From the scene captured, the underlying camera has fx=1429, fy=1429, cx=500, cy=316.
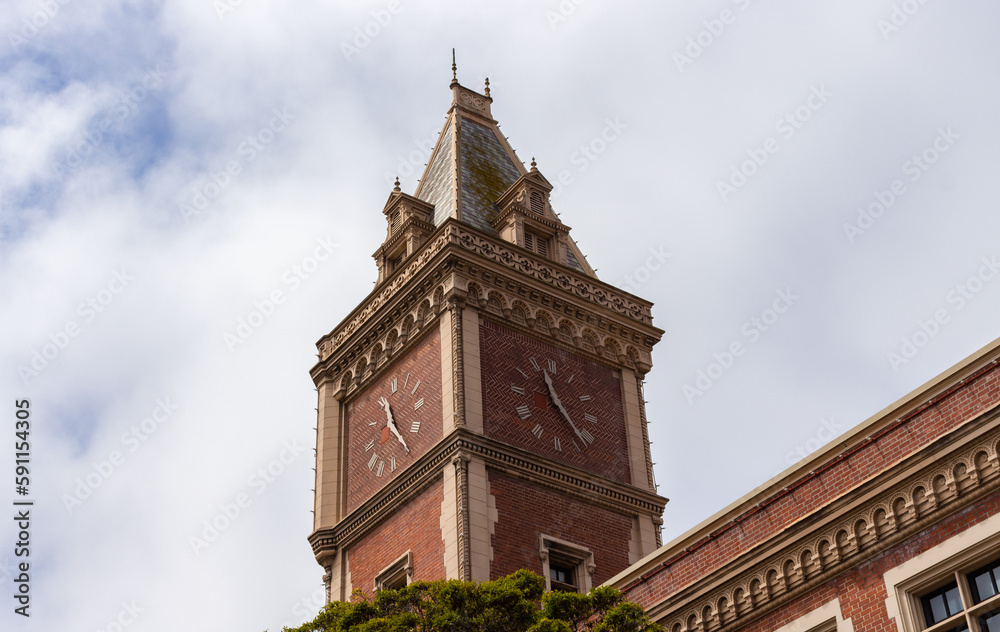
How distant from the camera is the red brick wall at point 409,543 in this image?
124 ft

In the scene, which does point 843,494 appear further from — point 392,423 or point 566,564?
point 392,423

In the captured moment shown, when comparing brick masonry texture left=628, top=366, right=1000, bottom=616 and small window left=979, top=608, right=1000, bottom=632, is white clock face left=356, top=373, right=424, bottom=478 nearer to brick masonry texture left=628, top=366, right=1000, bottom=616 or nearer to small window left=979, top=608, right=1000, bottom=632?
brick masonry texture left=628, top=366, right=1000, bottom=616

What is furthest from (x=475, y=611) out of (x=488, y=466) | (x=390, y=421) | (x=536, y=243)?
(x=536, y=243)

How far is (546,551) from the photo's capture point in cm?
3797

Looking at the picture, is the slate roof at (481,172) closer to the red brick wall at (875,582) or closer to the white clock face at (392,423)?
the white clock face at (392,423)

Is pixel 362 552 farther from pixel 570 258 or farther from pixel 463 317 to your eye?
pixel 570 258

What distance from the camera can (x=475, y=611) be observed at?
898 inches

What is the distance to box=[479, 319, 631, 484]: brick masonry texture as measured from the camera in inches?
1583

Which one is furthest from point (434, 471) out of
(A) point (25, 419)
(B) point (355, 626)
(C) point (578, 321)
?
(B) point (355, 626)

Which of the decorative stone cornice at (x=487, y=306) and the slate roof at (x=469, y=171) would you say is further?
the slate roof at (x=469, y=171)

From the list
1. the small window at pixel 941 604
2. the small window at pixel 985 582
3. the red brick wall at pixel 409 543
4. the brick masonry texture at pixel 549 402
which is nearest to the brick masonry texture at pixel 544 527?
the brick masonry texture at pixel 549 402

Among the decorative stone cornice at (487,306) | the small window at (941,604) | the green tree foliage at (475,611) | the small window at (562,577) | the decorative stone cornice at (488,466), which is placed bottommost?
the small window at (941,604)

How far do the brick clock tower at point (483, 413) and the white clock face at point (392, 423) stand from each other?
55mm

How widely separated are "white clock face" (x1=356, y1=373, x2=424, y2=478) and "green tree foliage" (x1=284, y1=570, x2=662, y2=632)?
17.3 m
